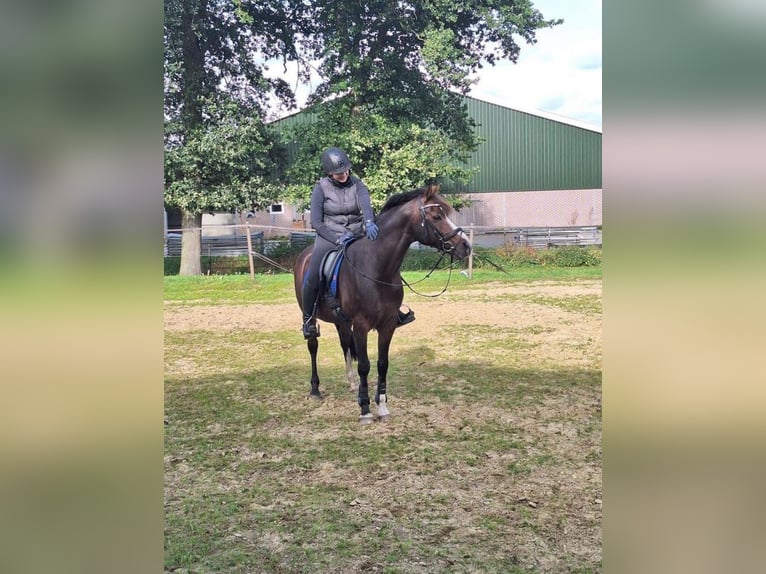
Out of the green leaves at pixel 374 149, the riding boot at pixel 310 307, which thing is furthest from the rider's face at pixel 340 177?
the green leaves at pixel 374 149

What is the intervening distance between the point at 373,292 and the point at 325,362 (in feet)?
9.78

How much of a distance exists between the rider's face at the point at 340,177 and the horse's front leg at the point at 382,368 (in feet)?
4.40

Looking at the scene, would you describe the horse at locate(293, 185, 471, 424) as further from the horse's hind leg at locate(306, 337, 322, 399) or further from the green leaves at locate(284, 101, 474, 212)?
the green leaves at locate(284, 101, 474, 212)

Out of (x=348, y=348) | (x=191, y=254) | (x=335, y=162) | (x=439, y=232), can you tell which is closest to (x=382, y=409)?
(x=348, y=348)

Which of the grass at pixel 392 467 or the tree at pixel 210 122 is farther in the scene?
the tree at pixel 210 122

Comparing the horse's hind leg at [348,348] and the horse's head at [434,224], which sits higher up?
the horse's head at [434,224]

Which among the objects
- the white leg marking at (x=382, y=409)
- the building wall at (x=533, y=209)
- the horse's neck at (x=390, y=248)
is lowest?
the white leg marking at (x=382, y=409)

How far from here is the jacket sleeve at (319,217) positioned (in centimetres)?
514

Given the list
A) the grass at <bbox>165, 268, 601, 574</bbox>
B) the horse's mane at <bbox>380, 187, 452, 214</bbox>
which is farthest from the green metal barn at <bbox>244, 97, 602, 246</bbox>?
the horse's mane at <bbox>380, 187, 452, 214</bbox>

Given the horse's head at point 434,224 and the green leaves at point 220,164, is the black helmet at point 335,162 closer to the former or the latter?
the horse's head at point 434,224
